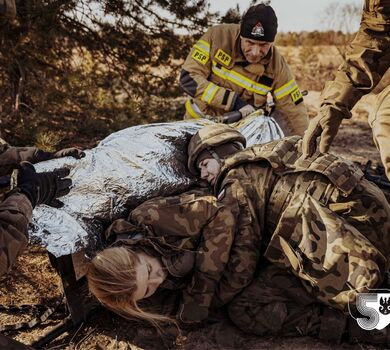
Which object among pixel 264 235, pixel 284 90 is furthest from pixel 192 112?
pixel 264 235

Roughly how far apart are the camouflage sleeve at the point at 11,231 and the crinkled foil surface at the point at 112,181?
50 centimetres

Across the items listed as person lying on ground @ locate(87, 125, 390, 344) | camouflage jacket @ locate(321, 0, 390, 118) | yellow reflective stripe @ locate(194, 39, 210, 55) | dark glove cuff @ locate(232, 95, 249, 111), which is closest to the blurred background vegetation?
yellow reflective stripe @ locate(194, 39, 210, 55)

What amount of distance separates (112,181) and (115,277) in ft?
2.27

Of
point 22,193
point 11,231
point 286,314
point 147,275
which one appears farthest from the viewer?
point 286,314

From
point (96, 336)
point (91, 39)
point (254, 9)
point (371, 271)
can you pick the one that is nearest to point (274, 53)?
point (254, 9)

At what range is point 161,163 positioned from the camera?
8.87 feet

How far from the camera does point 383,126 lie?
192cm

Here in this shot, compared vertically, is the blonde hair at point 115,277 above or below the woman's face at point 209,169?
below

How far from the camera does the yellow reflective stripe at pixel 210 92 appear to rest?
364 centimetres

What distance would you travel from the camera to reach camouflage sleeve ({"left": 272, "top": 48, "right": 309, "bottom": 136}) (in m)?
3.80

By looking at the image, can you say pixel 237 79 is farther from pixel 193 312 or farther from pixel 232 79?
pixel 193 312

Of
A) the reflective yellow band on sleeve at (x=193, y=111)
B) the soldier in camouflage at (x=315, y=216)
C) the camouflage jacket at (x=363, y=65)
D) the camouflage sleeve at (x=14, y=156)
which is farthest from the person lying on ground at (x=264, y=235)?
the reflective yellow band on sleeve at (x=193, y=111)

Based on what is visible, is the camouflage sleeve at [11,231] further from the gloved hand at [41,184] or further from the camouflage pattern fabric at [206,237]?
the camouflage pattern fabric at [206,237]

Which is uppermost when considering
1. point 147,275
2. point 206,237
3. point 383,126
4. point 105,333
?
point 383,126
